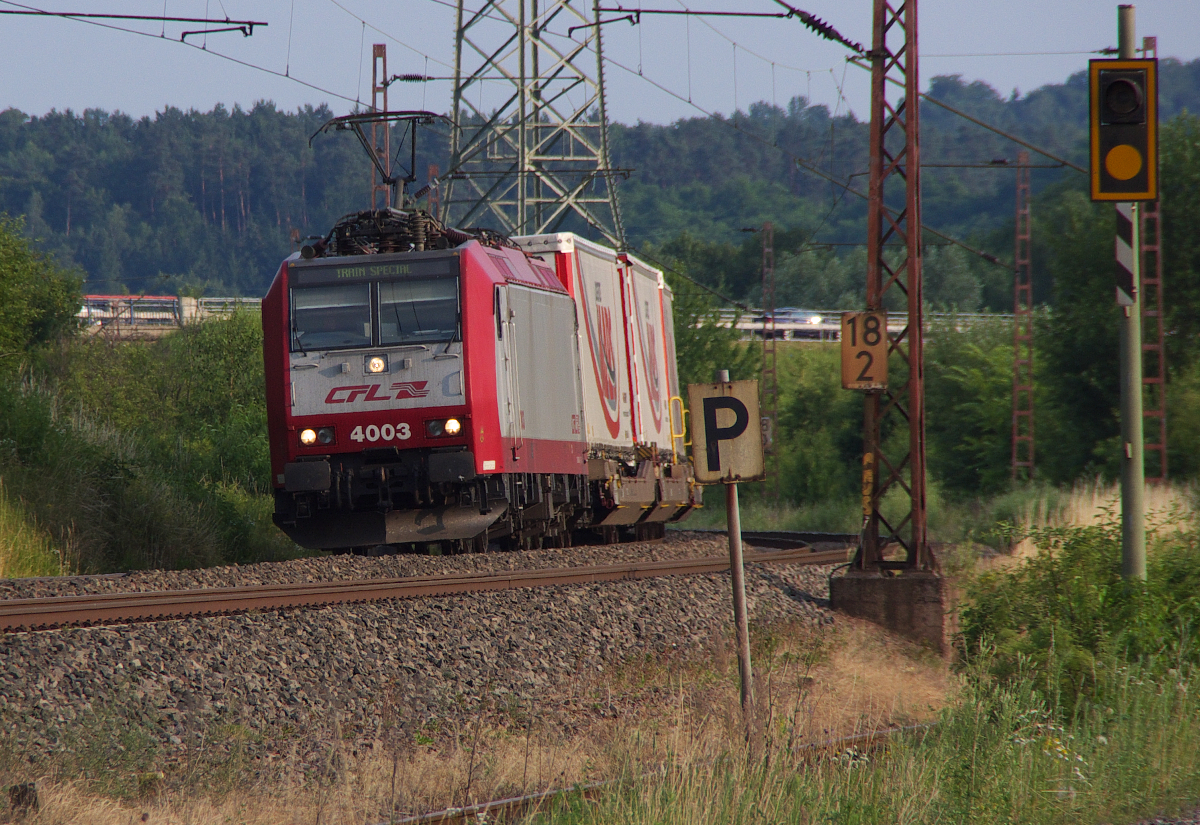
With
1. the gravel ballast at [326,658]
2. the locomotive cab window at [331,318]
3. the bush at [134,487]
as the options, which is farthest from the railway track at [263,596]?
the bush at [134,487]

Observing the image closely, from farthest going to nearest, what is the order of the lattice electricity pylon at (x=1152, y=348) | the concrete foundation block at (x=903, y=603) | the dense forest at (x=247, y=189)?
the dense forest at (x=247, y=189)
the lattice electricity pylon at (x=1152, y=348)
the concrete foundation block at (x=903, y=603)

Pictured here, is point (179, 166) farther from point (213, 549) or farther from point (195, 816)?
point (195, 816)

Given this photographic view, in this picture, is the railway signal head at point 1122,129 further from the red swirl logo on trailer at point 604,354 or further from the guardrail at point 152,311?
the guardrail at point 152,311

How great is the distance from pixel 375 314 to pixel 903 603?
6467 millimetres

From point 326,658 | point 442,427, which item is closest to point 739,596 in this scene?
point 326,658

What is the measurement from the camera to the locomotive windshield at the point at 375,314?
48.0ft

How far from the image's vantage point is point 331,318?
1476 cm

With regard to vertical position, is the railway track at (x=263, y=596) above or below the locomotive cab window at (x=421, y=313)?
below

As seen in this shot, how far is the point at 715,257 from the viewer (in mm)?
88500

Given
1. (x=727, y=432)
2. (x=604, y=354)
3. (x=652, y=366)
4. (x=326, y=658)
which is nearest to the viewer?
(x=727, y=432)

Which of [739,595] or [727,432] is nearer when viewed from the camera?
[727,432]

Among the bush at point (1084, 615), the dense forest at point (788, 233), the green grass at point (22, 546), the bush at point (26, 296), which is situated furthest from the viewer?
the dense forest at point (788, 233)

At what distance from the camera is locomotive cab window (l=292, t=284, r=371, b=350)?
14.7m

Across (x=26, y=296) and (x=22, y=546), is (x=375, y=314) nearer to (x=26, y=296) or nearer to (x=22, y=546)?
(x=22, y=546)
